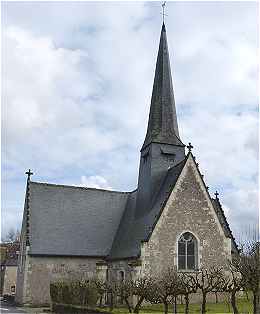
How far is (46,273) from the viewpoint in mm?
28734

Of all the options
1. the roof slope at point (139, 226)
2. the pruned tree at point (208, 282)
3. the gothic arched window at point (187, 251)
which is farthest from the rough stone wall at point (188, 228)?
the pruned tree at point (208, 282)

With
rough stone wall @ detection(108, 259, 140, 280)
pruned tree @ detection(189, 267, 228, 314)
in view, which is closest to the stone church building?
rough stone wall @ detection(108, 259, 140, 280)

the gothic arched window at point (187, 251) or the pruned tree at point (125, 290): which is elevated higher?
the gothic arched window at point (187, 251)

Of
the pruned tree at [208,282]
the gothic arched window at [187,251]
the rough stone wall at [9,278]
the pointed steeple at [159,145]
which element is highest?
the pointed steeple at [159,145]

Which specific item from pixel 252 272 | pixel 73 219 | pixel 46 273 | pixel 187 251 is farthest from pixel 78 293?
pixel 252 272

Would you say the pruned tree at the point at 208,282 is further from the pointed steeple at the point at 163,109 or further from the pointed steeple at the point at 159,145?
the pointed steeple at the point at 163,109

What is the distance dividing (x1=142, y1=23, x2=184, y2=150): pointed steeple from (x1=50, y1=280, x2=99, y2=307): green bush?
11.0m

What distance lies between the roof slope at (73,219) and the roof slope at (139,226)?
126cm

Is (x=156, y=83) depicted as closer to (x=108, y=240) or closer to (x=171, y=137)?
(x=171, y=137)

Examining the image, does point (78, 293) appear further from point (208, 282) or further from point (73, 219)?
point (73, 219)

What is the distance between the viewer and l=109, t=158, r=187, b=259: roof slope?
2655 centimetres

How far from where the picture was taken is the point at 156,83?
33.5m

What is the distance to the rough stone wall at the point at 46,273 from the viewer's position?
28312 mm

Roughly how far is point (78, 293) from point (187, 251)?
713 cm
